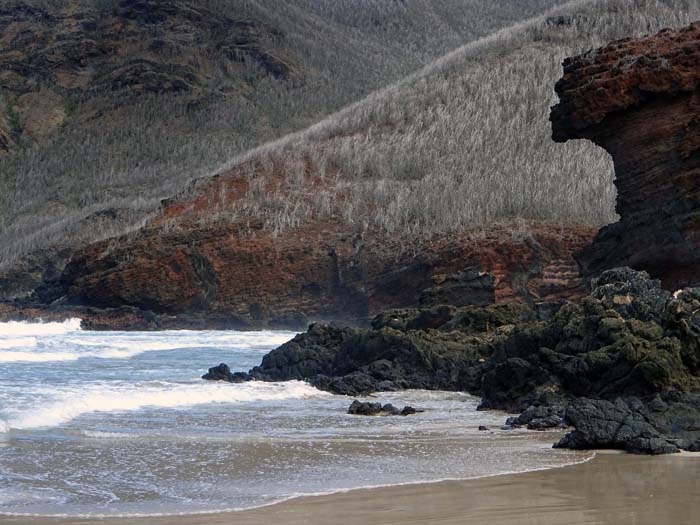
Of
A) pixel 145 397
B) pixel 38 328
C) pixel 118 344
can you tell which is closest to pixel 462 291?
pixel 118 344

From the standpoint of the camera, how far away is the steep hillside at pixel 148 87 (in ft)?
238

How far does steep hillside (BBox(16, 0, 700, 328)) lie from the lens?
3394 centimetres

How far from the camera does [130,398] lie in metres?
15.9

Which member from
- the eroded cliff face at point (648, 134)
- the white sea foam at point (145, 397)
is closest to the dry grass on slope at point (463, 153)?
the eroded cliff face at point (648, 134)

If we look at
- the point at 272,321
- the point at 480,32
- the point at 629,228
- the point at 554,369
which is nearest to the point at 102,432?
the point at 554,369

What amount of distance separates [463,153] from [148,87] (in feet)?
141

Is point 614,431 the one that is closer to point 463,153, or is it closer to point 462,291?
point 462,291

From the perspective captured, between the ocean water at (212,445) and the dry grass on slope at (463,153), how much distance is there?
20.0 meters

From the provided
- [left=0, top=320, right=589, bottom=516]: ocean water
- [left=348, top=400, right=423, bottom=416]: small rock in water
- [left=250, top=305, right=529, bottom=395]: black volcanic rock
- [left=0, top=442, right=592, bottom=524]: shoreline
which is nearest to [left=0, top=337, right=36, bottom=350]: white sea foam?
[left=0, top=320, right=589, bottom=516]: ocean water

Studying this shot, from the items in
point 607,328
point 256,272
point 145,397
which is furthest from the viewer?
point 256,272

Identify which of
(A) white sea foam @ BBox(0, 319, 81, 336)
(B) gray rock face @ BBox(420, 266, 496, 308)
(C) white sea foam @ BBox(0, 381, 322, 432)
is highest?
(B) gray rock face @ BBox(420, 266, 496, 308)

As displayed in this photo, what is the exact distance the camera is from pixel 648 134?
22.1m

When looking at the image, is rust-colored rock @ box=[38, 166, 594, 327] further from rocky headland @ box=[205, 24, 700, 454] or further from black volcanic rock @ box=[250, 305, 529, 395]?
black volcanic rock @ box=[250, 305, 529, 395]

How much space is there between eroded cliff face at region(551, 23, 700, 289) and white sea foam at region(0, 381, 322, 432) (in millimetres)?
7818
